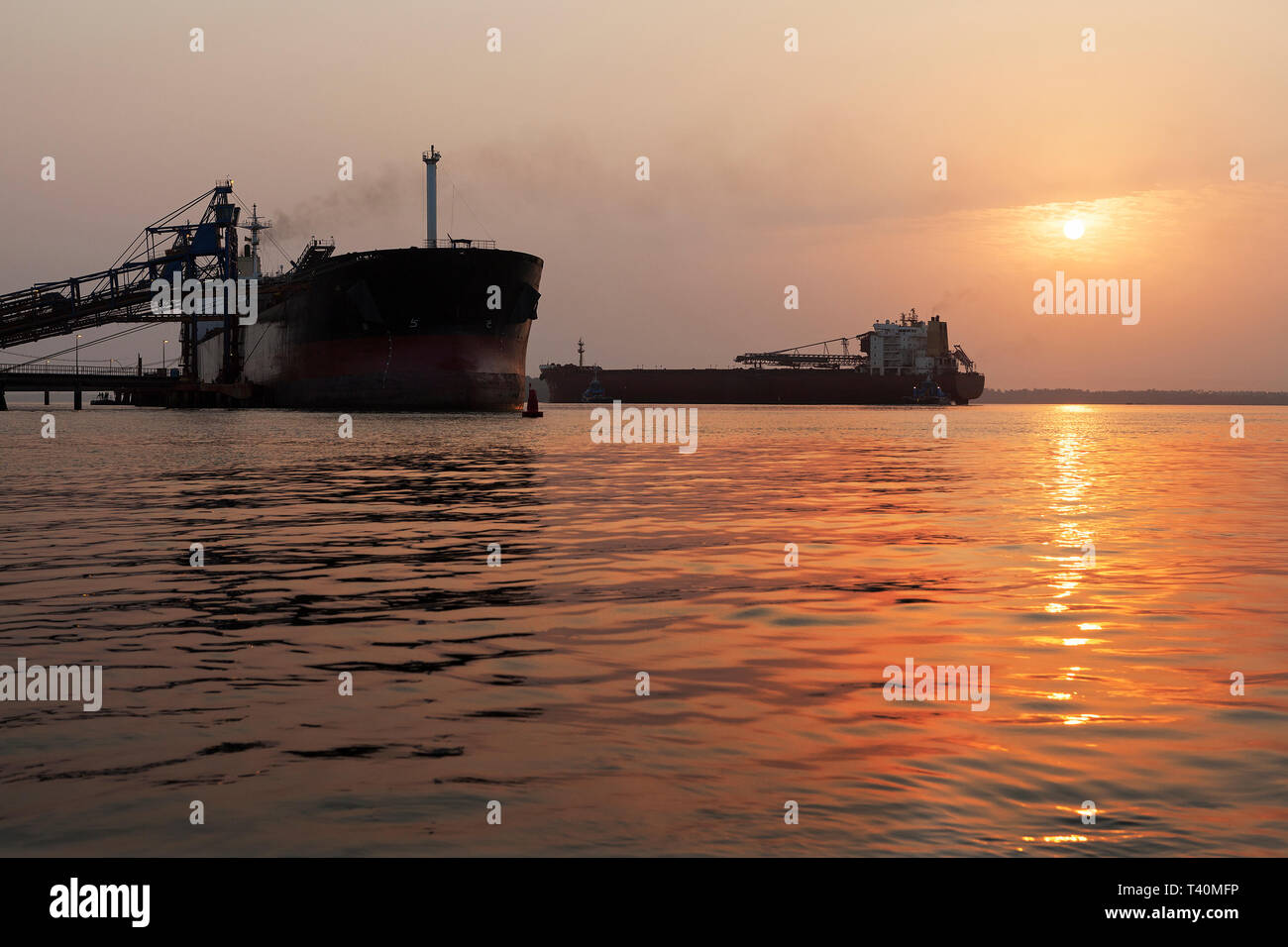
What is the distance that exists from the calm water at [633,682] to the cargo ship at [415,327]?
60135mm

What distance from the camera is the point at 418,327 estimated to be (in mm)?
79750

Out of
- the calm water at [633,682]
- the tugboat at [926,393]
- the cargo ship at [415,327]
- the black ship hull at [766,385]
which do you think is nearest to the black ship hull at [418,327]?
the cargo ship at [415,327]

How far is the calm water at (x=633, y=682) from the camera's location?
5.45 metres

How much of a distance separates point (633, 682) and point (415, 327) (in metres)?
74.0

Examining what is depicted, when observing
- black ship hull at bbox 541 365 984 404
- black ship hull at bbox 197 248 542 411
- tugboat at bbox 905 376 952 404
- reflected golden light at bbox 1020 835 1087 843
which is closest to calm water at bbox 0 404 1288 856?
reflected golden light at bbox 1020 835 1087 843

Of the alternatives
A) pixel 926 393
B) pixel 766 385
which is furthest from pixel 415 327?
pixel 926 393

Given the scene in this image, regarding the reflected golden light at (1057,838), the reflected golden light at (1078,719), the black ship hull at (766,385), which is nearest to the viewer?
the reflected golden light at (1057,838)

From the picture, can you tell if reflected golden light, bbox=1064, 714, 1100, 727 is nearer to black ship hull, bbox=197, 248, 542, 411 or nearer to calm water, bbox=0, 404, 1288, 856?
calm water, bbox=0, 404, 1288, 856

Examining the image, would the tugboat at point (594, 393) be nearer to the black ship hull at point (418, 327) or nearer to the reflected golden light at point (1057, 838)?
the black ship hull at point (418, 327)
